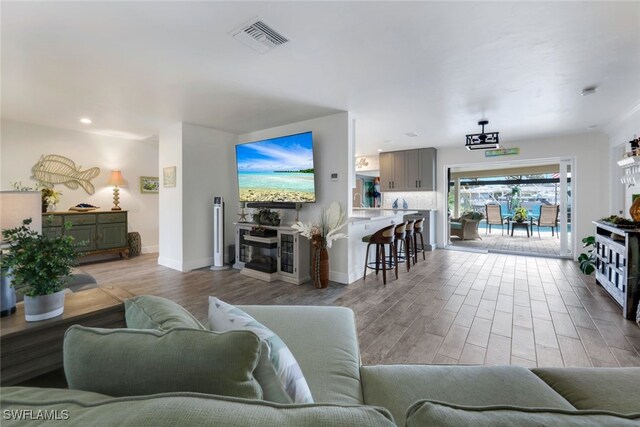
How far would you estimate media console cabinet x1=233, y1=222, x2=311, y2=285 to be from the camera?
401 centimetres

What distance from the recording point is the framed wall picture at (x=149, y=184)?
19.8 feet

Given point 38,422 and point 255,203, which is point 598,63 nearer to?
point 38,422

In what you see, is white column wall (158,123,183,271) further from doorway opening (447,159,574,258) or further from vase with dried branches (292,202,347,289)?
doorway opening (447,159,574,258)

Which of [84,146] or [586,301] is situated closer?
[586,301]

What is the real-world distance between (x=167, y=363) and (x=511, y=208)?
504 inches

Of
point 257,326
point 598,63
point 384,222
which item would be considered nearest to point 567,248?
point 384,222

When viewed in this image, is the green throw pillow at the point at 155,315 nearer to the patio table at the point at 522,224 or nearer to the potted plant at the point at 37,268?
the potted plant at the point at 37,268

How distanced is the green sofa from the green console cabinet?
5.11 m

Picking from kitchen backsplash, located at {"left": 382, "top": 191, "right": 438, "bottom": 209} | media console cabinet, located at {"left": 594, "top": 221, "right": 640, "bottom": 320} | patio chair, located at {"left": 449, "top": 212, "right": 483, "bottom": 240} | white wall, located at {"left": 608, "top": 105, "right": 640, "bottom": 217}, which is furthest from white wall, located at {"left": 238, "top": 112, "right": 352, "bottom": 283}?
patio chair, located at {"left": 449, "top": 212, "right": 483, "bottom": 240}

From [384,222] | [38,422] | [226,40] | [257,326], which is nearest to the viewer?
[38,422]

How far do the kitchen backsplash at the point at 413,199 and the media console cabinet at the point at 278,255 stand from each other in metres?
4.22

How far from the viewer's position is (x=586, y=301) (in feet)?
10.4

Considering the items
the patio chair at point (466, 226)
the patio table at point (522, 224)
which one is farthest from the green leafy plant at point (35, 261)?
the patio table at point (522, 224)

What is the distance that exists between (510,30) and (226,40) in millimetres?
2228
